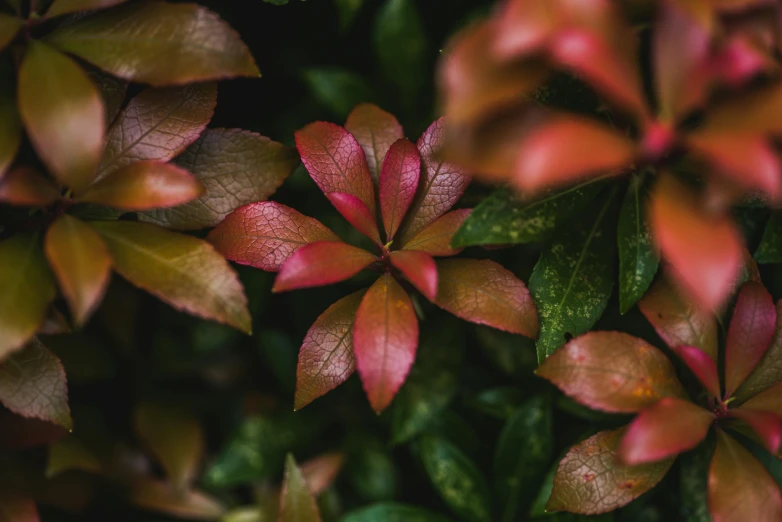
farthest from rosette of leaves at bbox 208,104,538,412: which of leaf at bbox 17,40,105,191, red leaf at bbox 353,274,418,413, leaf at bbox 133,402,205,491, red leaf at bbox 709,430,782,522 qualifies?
leaf at bbox 133,402,205,491

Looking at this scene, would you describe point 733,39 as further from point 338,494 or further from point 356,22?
point 338,494

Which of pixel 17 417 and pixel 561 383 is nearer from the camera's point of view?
pixel 561 383

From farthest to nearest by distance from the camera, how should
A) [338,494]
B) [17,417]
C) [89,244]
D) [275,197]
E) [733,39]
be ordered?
1. [338,494]
2. [275,197]
3. [17,417]
4. [89,244]
5. [733,39]

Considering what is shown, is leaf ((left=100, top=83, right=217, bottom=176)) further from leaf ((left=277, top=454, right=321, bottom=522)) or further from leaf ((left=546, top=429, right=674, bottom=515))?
leaf ((left=546, top=429, right=674, bottom=515))

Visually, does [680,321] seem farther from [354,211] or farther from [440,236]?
[354,211]

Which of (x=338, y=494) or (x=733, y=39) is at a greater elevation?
(x=733, y=39)

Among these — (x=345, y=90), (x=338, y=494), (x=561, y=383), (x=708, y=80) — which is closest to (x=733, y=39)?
(x=708, y=80)

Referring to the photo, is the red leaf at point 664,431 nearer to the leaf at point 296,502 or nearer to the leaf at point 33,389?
the leaf at point 296,502
